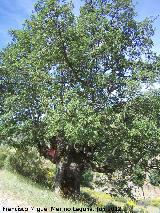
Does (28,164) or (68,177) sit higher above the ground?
(28,164)

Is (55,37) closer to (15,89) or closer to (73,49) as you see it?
(73,49)

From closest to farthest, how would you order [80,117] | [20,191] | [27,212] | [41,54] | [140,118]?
[27,212] → [20,191] → [80,117] → [140,118] → [41,54]

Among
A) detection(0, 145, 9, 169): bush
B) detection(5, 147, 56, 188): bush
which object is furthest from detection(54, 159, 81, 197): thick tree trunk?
detection(0, 145, 9, 169): bush

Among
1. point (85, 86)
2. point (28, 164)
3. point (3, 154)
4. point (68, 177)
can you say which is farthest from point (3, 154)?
point (85, 86)

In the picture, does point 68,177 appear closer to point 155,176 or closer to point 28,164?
point 155,176

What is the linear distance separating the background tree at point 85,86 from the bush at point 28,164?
6426 millimetres

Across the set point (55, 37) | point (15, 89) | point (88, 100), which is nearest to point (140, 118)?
point (88, 100)

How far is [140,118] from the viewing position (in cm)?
2539

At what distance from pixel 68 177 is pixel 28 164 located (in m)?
7.49

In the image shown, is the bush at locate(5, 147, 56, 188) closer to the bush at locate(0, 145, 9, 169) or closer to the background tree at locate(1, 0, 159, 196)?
the bush at locate(0, 145, 9, 169)

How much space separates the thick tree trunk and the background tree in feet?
0.31

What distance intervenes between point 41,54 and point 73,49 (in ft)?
8.85

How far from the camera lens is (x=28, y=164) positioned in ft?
120

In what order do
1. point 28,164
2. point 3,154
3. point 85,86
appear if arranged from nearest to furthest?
1. point 85,86
2. point 28,164
3. point 3,154
